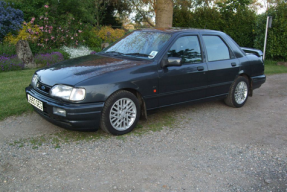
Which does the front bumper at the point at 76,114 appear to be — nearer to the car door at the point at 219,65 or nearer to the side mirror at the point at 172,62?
the side mirror at the point at 172,62

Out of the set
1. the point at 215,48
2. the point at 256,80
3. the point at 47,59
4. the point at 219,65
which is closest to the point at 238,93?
the point at 256,80

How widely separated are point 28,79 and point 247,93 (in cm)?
547

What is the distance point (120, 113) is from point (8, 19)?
8.72m

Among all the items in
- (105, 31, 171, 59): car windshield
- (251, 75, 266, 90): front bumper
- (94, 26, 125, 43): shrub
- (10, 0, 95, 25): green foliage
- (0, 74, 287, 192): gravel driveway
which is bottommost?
(0, 74, 287, 192): gravel driveway

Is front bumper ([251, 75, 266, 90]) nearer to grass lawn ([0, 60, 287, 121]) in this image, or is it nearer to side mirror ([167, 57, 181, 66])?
side mirror ([167, 57, 181, 66])

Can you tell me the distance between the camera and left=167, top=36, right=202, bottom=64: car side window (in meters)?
5.13

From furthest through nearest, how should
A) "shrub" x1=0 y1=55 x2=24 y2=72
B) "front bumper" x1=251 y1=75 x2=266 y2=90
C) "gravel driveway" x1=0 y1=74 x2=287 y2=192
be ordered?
"shrub" x1=0 y1=55 x2=24 y2=72, "front bumper" x1=251 y1=75 x2=266 y2=90, "gravel driveway" x1=0 y1=74 x2=287 y2=192

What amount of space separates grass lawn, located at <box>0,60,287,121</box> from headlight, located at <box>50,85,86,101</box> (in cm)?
158

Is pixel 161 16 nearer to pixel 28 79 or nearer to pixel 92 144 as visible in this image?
pixel 28 79

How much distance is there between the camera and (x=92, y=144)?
165 inches

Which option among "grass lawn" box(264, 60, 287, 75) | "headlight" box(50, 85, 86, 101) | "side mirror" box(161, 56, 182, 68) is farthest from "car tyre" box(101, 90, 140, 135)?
"grass lawn" box(264, 60, 287, 75)

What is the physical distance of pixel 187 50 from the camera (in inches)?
210

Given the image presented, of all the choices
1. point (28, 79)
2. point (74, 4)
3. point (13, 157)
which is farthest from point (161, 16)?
point (13, 157)

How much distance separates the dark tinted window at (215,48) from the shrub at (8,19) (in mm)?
8286
